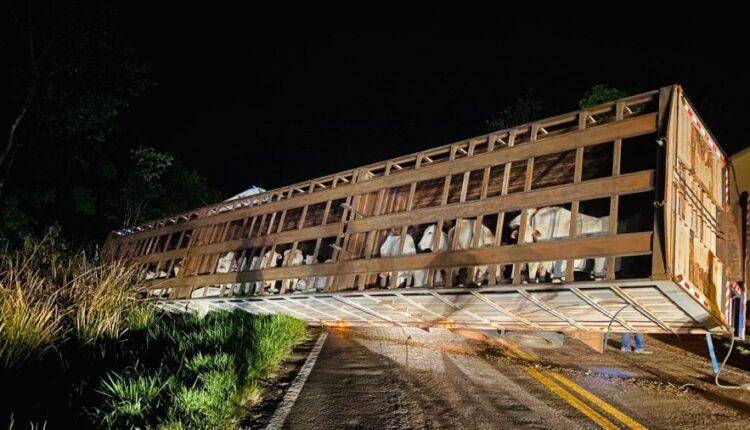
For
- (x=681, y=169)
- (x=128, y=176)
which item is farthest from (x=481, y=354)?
(x=128, y=176)

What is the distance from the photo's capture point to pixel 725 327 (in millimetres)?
4766

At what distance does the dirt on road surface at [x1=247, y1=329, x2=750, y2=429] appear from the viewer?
4.18 metres

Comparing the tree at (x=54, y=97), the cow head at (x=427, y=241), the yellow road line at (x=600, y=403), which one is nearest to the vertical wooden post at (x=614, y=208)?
the yellow road line at (x=600, y=403)

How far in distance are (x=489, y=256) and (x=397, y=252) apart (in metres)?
1.61

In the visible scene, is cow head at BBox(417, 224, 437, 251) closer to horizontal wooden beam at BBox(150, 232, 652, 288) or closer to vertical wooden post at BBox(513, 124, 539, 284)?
horizontal wooden beam at BBox(150, 232, 652, 288)

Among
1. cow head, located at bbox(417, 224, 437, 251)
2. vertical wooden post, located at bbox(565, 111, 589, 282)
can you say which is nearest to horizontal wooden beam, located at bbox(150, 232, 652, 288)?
vertical wooden post, located at bbox(565, 111, 589, 282)

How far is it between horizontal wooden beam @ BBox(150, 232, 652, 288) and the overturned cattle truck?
0.6 inches

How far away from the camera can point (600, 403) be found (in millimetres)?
4699

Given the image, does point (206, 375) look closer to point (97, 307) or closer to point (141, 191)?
point (97, 307)

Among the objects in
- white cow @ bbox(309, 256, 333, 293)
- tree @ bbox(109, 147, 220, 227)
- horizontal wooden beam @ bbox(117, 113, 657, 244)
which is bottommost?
white cow @ bbox(309, 256, 333, 293)

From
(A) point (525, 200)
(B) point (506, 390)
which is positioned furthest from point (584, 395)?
(A) point (525, 200)

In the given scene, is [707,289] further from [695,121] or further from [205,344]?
[205,344]

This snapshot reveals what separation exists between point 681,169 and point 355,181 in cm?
455

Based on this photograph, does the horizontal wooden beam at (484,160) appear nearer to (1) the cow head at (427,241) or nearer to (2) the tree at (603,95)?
(1) the cow head at (427,241)
